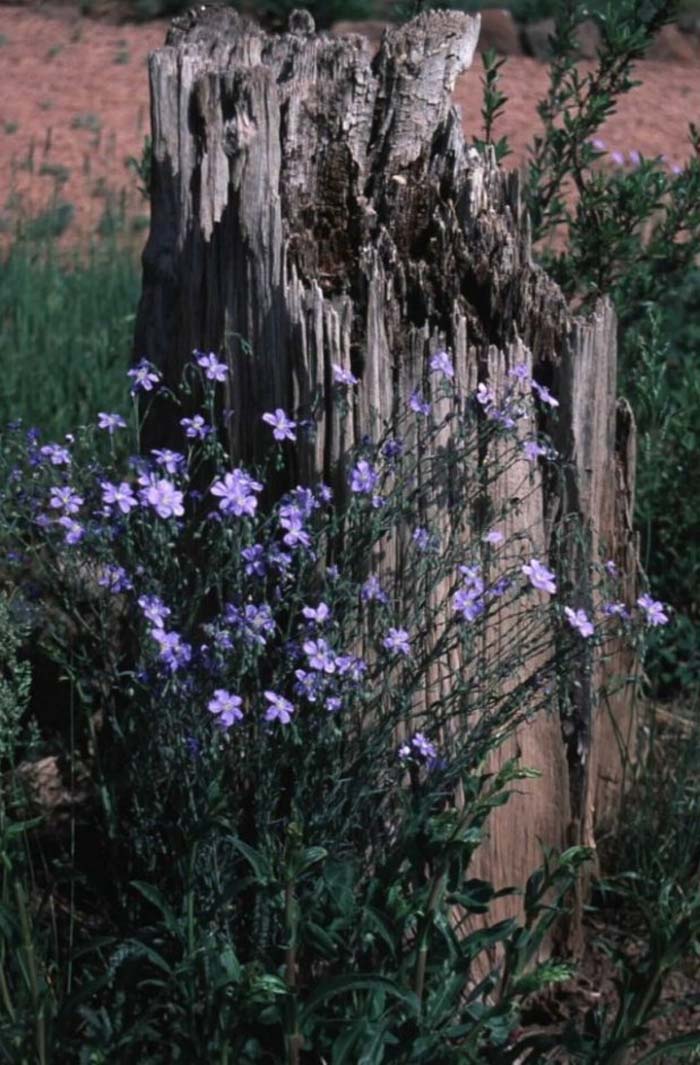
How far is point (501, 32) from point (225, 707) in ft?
33.4

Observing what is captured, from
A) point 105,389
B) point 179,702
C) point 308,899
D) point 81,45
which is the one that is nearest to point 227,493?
point 179,702

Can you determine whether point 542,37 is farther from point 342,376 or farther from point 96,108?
point 342,376

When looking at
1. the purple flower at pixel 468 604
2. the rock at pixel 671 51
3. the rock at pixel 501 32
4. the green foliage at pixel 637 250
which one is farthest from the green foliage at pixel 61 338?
the rock at pixel 671 51

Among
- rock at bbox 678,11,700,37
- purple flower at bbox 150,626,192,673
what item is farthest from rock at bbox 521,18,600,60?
purple flower at bbox 150,626,192,673

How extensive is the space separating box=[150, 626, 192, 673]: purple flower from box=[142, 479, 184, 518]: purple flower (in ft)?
0.56

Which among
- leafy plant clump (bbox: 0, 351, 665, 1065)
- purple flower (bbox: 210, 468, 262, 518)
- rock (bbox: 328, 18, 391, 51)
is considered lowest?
leafy plant clump (bbox: 0, 351, 665, 1065)

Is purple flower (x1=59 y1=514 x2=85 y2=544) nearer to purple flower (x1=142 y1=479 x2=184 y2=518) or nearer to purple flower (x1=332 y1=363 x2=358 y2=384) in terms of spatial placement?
purple flower (x1=142 y1=479 x2=184 y2=518)

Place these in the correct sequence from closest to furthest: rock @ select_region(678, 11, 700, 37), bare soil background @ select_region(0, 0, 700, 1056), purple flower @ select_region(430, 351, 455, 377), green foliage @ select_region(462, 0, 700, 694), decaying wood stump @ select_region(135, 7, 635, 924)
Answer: purple flower @ select_region(430, 351, 455, 377), decaying wood stump @ select_region(135, 7, 635, 924), green foliage @ select_region(462, 0, 700, 694), bare soil background @ select_region(0, 0, 700, 1056), rock @ select_region(678, 11, 700, 37)

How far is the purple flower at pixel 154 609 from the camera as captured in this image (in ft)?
7.90

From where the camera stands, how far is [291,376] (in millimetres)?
2814

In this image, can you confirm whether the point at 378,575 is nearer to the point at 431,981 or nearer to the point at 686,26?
the point at 431,981

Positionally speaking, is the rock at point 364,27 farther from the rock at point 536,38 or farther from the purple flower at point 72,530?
the purple flower at point 72,530

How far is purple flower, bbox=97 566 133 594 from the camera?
254cm

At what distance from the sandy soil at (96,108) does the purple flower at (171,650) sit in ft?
16.4
